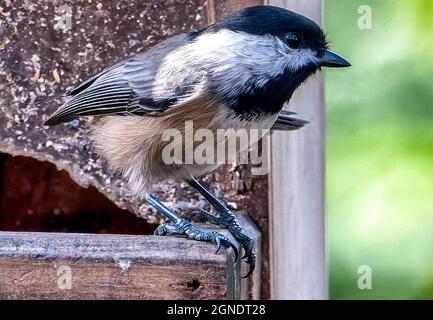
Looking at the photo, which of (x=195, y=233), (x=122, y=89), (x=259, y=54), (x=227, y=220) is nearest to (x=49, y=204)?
(x=122, y=89)

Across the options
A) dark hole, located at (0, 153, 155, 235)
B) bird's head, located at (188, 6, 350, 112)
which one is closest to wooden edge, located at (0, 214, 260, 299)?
bird's head, located at (188, 6, 350, 112)

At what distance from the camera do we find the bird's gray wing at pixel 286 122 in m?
2.13

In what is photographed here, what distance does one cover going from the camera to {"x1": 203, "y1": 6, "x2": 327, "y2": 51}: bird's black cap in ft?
6.41

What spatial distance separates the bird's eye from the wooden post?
218mm

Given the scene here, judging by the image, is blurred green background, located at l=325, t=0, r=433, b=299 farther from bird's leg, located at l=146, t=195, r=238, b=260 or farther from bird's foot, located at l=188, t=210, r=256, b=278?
bird's leg, located at l=146, t=195, r=238, b=260

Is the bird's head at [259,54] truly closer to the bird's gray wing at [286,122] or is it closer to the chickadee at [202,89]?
the chickadee at [202,89]

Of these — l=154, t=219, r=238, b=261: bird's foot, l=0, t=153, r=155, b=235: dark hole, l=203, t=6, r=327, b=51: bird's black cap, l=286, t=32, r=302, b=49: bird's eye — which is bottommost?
l=154, t=219, r=238, b=261: bird's foot

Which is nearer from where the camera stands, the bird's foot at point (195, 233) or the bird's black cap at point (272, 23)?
the bird's foot at point (195, 233)

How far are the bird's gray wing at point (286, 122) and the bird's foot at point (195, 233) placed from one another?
35 cm

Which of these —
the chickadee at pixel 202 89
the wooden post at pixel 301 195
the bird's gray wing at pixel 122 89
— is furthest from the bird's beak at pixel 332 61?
the bird's gray wing at pixel 122 89

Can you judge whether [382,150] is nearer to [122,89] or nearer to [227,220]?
[227,220]

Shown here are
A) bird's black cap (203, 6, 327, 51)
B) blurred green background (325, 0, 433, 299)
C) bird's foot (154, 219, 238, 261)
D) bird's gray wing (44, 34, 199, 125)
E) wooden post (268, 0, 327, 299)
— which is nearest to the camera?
bird's foot (154, 219, 238, 261)

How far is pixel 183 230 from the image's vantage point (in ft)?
6.34

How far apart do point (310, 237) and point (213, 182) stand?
284 mm
